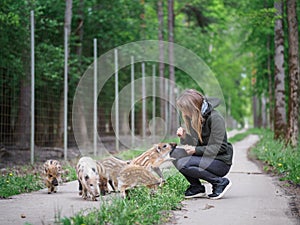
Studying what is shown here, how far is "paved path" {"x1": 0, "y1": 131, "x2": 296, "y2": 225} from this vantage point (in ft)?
19.6

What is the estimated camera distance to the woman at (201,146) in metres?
7.57

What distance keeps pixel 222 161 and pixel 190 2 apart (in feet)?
74.6

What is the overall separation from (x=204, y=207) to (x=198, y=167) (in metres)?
0.91

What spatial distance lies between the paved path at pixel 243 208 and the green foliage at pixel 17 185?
3.08 metres

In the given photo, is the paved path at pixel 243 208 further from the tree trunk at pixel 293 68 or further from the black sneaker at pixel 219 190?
the tree trunk at pixel 293 68

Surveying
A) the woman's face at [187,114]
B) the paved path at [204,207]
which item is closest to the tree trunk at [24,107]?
the paved path at [204,207]

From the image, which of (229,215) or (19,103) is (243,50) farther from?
(229,215)

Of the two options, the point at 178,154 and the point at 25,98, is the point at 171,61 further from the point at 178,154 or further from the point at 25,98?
the point at 178,154

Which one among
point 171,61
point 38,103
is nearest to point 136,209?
point 38,103

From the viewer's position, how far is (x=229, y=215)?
6.29 m

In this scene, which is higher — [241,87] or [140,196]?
[241,87]

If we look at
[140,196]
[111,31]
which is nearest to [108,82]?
[111,31]

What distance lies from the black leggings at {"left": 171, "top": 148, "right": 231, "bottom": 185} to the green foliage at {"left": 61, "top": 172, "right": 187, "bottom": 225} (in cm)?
37

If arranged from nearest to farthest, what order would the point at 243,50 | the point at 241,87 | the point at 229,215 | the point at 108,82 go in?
the point at 229,215
the point at 108,82
the point at 243,50
the point at 241,87
